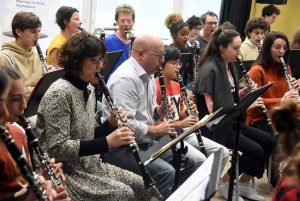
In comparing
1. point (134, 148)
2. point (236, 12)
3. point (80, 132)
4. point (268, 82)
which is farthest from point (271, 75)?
point (236, 12)

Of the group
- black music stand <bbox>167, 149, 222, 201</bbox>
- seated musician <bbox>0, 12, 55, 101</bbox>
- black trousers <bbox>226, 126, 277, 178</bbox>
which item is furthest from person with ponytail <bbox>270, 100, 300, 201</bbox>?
seated musician <bbox>0, 12, 55, 101</bbox>

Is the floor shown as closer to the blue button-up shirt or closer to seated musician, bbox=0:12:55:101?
the blue button-up shirt

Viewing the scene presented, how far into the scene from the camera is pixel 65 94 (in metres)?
2.12

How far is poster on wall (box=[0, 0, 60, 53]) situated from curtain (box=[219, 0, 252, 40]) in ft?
10.2

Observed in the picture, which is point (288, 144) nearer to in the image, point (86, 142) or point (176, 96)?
point (86, 142)

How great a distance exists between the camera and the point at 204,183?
1396 mm

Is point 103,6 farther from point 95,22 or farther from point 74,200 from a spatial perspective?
point 74,200

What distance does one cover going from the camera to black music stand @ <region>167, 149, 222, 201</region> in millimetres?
1326

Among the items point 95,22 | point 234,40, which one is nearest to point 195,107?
point 234,40

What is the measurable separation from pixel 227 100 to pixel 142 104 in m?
0.74

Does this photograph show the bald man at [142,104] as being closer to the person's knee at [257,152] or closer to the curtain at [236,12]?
the person's knee at [257,152]

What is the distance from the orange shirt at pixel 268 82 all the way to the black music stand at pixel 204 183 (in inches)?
76.9

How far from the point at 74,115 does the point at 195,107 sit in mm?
1119

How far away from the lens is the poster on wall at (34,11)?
4648 millimetres
